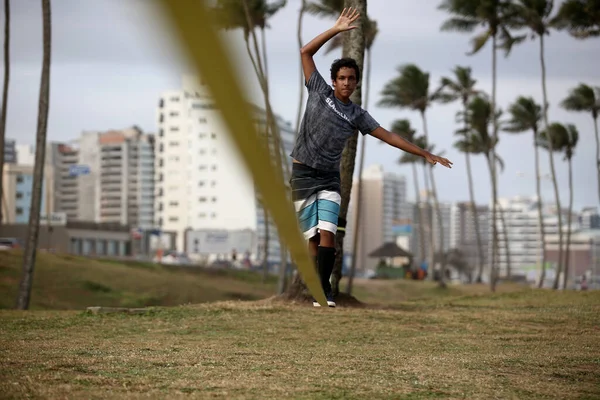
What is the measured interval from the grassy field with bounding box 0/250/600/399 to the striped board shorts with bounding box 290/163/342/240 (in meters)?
1.03

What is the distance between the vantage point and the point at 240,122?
2.76 m

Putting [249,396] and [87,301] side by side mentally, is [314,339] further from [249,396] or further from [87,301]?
[87,301]

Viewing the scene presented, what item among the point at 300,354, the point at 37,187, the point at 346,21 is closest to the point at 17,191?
the point at 37,187

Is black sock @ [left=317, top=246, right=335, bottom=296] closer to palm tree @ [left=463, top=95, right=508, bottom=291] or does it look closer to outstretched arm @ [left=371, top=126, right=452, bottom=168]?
outstretched arm @ [left=371, top=126, right=452, bottom=168]

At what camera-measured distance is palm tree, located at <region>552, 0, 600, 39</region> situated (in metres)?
46.2

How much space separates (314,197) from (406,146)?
0.98m

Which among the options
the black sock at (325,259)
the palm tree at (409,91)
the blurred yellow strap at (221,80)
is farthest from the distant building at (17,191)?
the blurred yellow strap at (221,80)

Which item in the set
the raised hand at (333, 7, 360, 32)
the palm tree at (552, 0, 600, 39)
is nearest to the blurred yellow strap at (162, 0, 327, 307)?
the raised hand at (333, 7, 360, 32)

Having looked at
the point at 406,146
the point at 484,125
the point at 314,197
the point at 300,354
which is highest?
the point at 484,125

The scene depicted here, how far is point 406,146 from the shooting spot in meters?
6.72

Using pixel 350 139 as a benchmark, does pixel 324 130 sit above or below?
below

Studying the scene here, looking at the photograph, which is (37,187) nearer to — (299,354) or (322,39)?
(299,354)

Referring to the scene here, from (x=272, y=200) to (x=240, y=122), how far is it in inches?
32.0

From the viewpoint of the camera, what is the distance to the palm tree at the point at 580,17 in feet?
151
